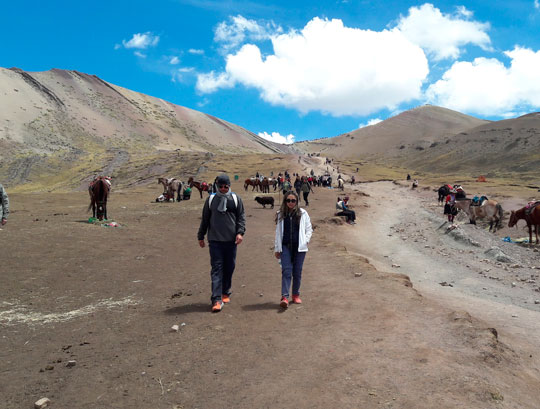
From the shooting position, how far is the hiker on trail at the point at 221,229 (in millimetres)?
6285

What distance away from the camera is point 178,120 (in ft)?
472

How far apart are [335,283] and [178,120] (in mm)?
144571

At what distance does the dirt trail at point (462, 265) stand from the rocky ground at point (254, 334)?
0.09 metres

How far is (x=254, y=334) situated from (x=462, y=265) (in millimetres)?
10456

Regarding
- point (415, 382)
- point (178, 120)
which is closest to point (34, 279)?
point (415, 382)

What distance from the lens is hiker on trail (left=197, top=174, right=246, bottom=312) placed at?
629cm

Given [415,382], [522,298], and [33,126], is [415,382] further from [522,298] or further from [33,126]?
[33,126]

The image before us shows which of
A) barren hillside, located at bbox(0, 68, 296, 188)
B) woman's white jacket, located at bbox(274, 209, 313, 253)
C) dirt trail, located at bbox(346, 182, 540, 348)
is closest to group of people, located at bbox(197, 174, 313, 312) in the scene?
woman's white jacket, located at bbox(274, 209, 313, 253)

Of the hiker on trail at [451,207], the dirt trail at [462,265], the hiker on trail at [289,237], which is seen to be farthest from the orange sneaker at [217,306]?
the hiker on trail at [451,207]

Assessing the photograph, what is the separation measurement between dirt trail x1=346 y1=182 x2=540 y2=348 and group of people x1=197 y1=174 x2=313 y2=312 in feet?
13.7

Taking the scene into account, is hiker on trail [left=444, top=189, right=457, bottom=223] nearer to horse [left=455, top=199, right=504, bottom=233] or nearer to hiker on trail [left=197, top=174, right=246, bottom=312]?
horse [left=455, top=199, right=504, bottom=233]

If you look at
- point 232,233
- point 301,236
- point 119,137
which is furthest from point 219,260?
point 119,137

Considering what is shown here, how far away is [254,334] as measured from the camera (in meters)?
5.31

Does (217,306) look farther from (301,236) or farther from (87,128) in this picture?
(87,128)
